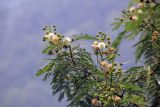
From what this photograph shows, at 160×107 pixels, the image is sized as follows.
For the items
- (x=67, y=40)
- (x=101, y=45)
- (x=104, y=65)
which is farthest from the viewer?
(x=67, y=40)

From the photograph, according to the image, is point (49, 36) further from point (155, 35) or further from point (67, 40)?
point (155, 35)

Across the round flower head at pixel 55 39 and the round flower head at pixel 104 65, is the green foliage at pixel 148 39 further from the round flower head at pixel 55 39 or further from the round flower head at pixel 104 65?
the round flower head at pixel 55 39

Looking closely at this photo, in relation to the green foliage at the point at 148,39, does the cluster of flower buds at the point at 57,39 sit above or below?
above

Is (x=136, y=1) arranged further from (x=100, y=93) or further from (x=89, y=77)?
(x=89, y=77)

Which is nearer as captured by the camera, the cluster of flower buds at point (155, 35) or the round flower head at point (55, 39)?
the cluster of flower buds at point (155, 35)

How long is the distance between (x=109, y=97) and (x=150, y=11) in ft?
6.61

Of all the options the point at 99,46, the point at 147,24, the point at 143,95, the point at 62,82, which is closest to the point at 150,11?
the point at 147,24

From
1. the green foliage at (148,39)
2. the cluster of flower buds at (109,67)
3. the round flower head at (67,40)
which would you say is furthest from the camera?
the round flower head at (67,40)

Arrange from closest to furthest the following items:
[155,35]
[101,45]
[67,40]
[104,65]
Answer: [155,35], [104,65], [101,45], [67,40]

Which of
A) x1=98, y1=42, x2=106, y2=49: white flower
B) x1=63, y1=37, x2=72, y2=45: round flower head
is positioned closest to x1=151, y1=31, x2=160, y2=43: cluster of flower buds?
x1=98, y1=42, x2=106, y2=49: white flower

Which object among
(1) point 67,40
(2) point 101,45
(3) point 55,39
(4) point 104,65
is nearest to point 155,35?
(4) point 104,65

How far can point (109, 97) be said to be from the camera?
20.4ft

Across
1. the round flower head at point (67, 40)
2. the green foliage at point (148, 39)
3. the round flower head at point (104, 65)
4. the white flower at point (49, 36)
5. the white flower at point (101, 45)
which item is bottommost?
the green foliage at point (148, 39)

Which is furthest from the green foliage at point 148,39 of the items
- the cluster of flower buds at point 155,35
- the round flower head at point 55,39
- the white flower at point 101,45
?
the round flower head at point 55,39
